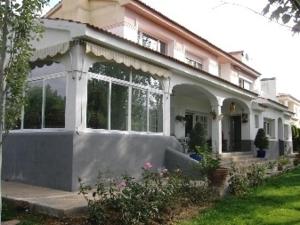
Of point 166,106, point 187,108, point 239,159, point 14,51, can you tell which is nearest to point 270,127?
point 239,159

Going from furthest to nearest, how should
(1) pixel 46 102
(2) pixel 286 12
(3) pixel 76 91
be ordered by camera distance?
(1) pixel 46 102 → (3) pixel 76 91 → (2) pixel 286 12

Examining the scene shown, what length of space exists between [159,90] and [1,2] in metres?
8.56

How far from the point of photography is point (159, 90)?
1461 cm

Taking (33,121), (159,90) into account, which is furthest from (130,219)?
A: (159,90)

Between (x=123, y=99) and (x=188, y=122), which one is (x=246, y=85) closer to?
(x=188, y=122)

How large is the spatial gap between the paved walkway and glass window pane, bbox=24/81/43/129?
2.00 m

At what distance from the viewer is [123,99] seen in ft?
41.8

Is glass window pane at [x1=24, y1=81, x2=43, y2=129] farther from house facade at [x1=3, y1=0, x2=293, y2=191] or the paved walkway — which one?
the paved walkway

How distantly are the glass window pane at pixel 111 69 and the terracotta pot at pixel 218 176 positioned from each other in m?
4.25

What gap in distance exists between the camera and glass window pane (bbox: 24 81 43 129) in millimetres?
12211

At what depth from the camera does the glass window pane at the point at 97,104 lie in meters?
11.5

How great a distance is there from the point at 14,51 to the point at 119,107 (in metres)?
6.18

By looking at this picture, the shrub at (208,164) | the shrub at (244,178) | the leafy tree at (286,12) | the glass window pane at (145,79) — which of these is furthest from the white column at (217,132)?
the leafy tree at (286,12)

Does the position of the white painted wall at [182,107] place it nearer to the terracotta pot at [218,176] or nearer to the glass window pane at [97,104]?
the glass window pane at [97,104]
